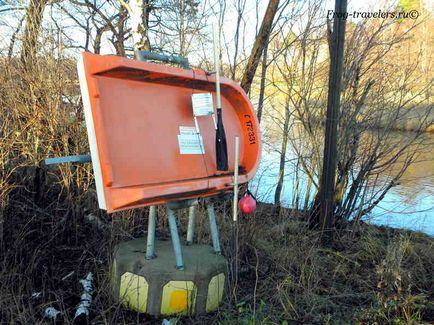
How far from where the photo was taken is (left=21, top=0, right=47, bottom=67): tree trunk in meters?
5.04

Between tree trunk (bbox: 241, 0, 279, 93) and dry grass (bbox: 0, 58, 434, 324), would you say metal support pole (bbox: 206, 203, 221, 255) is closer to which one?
dry grass (bbox: 0, 58, 434, 324)

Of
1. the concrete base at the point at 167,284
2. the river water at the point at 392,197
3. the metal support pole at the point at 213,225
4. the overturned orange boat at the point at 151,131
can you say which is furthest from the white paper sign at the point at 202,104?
the river water at the point at 392,197

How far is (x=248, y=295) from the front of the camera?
3740 mm

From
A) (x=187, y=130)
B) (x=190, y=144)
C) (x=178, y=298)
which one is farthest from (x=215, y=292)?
(x=187, y=130)

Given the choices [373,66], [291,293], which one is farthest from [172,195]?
[373,66]

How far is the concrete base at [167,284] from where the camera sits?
10.5 feet

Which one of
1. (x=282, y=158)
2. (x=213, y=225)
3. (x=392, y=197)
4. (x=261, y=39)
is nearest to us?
(x=213, y=225)

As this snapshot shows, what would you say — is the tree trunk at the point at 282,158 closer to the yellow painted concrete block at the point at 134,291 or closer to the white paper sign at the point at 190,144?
the white paper sign at the point at 190,144

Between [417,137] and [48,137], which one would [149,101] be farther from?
[417,137]

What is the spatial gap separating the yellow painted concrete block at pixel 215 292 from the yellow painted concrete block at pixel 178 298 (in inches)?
5.6

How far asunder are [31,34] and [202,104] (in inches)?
118

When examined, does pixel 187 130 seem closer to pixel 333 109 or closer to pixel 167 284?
pixel 167 284

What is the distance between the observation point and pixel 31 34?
16.9 ft

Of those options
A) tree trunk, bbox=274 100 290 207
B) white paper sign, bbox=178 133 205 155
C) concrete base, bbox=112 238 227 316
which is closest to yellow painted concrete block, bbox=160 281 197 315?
concrete base, bbox=112 238 227 316
